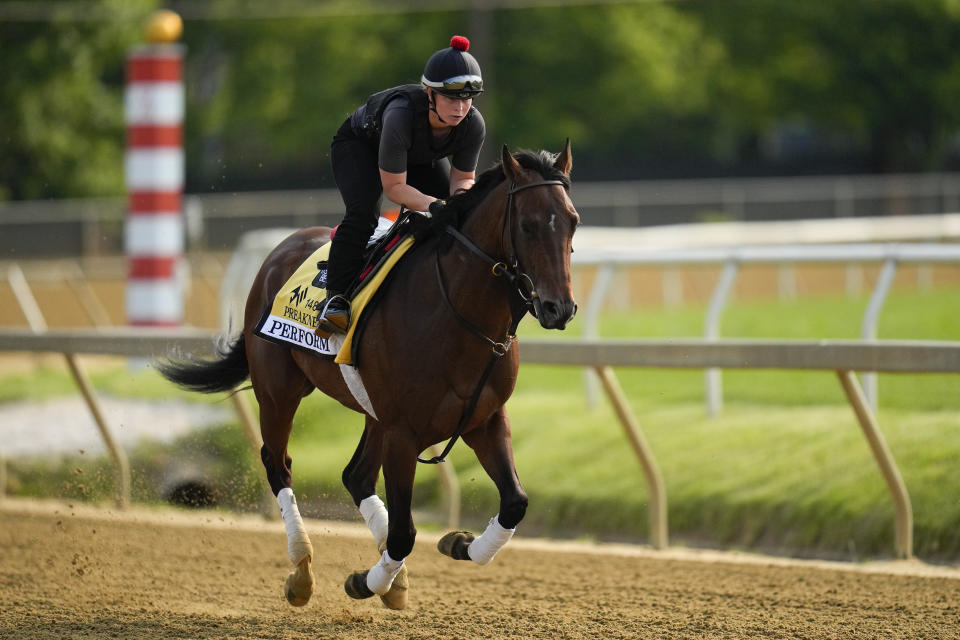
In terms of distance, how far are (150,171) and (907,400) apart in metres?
8.60

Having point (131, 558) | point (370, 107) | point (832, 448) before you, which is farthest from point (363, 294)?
point (832, 448)

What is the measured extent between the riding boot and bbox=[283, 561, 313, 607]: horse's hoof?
1.03 metres

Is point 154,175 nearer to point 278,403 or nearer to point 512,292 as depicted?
point 278,403

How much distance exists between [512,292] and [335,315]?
2.87ft

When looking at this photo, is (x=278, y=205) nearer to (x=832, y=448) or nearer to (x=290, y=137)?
(x=290, y=137)

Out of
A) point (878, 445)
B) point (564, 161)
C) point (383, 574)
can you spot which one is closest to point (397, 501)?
point (383, 574)

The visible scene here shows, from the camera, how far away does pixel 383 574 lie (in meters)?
5.63

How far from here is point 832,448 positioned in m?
7.80

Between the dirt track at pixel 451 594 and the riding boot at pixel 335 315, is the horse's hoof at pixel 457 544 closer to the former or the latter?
the dirt track at pixel 451 594

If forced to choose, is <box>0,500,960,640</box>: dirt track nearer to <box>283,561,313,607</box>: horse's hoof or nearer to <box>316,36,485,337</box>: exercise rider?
<box>283,561,313,607</box>: horse's hoof

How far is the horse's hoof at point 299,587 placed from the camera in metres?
6.00

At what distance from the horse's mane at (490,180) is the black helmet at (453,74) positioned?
311 millimetres

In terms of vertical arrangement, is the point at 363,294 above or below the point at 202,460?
above

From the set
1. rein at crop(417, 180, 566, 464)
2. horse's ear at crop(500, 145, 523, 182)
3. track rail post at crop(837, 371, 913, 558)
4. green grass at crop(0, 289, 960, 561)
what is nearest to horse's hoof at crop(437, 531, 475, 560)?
rein at crop(417, 180, 566, 464)
